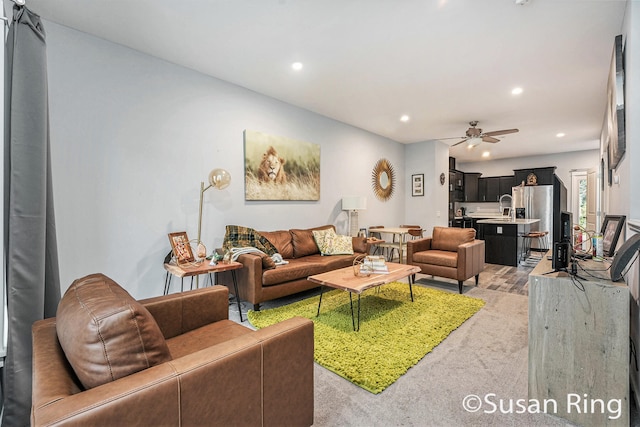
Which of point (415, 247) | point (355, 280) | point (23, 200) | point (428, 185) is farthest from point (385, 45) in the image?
point (428, 185)

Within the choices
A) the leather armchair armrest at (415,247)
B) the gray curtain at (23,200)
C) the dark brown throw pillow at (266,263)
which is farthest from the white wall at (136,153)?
the leather armchair armrest at (415,247)

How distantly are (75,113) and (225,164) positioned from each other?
4.90ft

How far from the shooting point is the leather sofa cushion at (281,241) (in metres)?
3.99

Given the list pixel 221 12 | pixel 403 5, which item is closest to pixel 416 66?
pixel 403 5

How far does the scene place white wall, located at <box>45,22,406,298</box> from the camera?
2.62 m

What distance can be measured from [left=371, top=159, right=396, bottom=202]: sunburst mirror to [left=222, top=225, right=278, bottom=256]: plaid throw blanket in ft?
10.2

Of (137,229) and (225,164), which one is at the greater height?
(225,164)

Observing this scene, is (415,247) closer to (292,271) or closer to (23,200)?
(292,271)

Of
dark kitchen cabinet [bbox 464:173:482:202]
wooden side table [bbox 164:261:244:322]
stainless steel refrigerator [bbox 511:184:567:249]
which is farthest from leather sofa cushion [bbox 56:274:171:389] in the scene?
dark kitchen cabinet [bbox 464:173:482:202]

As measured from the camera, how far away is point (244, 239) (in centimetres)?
361

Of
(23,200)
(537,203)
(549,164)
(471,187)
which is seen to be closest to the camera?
(23,200)

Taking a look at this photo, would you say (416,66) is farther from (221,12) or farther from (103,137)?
(103,137)

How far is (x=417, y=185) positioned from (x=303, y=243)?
3.73 m

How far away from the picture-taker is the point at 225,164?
3.74 m
